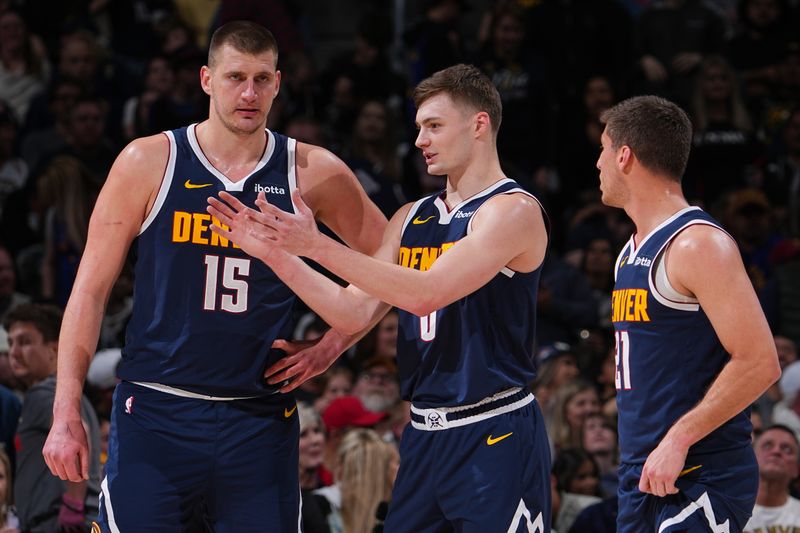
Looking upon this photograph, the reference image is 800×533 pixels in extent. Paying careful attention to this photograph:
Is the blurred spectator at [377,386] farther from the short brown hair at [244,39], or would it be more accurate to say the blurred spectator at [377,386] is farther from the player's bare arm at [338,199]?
the short brown hair at [244,39]

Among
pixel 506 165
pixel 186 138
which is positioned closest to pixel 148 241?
pixel 186 138

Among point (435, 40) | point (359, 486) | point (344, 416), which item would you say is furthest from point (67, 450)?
point (435, 40)

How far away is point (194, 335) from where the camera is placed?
5.25 m

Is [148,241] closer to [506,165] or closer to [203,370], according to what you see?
[203,370]

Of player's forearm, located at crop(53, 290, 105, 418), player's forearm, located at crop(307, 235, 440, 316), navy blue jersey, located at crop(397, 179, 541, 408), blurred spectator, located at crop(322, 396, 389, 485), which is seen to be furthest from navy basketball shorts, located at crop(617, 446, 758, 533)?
blurred spectator, located at crop(322, 396, 389, 485)

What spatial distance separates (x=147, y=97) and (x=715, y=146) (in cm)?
569

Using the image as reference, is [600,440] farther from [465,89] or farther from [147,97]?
[147,97]

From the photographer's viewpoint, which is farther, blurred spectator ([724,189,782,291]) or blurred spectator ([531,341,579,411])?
blurred spectator ([724,189,782,291])

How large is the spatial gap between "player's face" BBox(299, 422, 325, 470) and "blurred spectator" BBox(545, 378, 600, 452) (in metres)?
1.95

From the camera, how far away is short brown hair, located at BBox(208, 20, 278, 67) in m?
5.41

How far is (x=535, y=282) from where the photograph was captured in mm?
5465

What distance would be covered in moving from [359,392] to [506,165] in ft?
9.26

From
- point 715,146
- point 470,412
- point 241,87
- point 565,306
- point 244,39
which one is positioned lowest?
point 470,412

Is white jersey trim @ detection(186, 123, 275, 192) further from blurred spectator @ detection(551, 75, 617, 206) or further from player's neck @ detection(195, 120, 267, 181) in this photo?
blurred spectator @ detection(551, 75, 617, 206)
